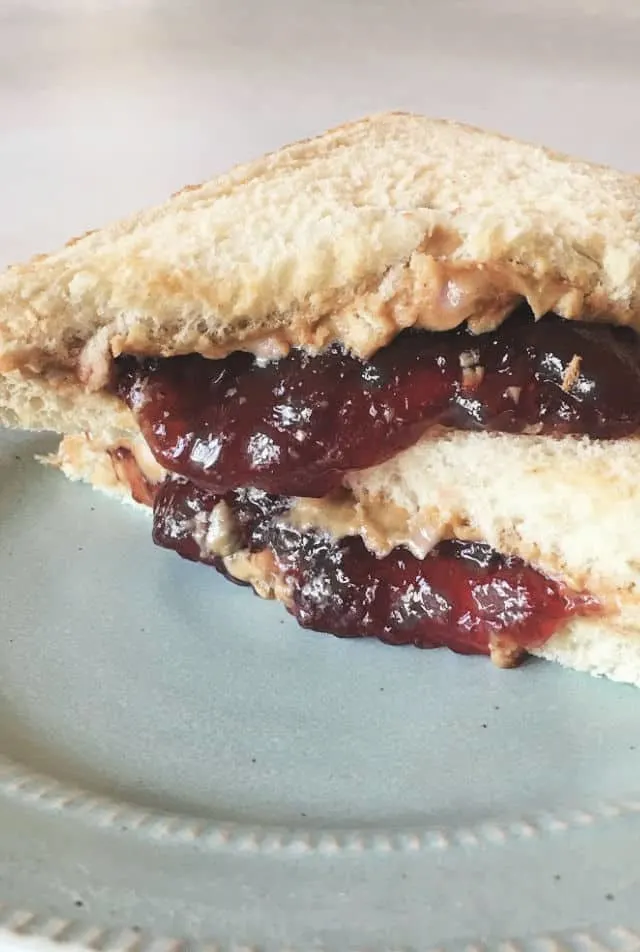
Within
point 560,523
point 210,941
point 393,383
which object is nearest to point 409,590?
point 560,523

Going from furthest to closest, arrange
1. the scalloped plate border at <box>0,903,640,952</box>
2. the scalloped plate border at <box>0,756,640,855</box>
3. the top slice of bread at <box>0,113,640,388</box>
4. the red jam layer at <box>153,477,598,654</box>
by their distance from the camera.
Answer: the red jam layer at <box>153,477,598,654</box>, the top slice of bread at <box>0,113,640,388</box>, the scalloped plate border at <box>0,756,640,855</box>, the scalloped plate border at <box>0,903,640,952</box>

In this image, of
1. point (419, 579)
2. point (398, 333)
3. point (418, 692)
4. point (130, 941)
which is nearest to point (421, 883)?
point (130, 941)

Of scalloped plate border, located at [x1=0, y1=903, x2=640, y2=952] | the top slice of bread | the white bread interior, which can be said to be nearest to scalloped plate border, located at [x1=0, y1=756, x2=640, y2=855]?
scalloped plate border, located at [x1=0, y1=903, x2=640, y2=952]

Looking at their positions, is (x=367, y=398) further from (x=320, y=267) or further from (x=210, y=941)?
(x=210, y=941)

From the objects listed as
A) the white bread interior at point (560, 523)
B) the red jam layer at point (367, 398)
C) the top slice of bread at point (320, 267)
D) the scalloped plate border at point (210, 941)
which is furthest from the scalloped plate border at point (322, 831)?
the top slice of bread at point (320, 267)

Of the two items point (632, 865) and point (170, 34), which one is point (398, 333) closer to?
point (632, 865)

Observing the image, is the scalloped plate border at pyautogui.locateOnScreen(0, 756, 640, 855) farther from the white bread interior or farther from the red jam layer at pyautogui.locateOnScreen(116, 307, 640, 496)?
the red jam layer at pyautogui.locateOnScreen(116, 307, 640, 496)
